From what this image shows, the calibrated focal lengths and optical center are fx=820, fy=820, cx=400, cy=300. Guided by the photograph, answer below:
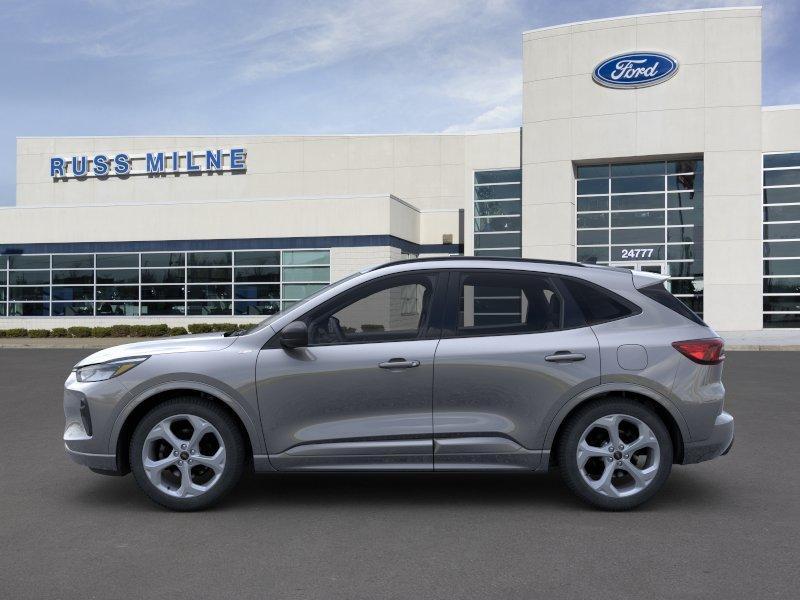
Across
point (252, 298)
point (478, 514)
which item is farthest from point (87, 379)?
point (252, 298)

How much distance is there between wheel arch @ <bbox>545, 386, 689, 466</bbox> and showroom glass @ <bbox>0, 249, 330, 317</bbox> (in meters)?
A: 28.1

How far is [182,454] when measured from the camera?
559 centimetres

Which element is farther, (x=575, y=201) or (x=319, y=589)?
(x=575, y=201)

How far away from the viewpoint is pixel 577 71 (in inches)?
1292

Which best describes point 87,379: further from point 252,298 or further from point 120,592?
point 252,298

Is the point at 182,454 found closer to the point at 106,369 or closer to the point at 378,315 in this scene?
the point at 106,369

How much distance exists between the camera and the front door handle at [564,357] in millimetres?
5551

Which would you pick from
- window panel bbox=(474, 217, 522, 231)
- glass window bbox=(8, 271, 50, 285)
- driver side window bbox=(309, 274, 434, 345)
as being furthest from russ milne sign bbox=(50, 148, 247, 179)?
driver side window bbox=(309, 274, 434, 345)

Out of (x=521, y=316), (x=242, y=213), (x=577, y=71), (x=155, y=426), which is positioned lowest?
(x=155, y=426)

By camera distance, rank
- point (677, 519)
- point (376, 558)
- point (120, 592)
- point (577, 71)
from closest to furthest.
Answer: point (120, 592), point (376, 558), point (677, 519), point (577, 71)

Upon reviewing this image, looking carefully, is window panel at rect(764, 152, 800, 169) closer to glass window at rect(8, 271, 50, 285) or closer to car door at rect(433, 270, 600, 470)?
car door at rect(433, 270, 600, 470)

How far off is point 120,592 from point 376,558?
1.37 metres

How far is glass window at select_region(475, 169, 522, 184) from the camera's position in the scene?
118ft

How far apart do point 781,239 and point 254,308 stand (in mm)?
21389
